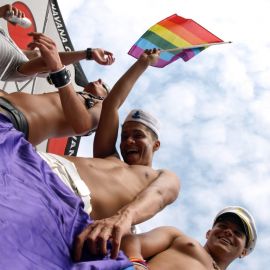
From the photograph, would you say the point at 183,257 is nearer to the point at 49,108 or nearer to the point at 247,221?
the point at 247,221

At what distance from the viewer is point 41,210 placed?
1898 millimetres

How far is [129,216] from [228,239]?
5.97ft

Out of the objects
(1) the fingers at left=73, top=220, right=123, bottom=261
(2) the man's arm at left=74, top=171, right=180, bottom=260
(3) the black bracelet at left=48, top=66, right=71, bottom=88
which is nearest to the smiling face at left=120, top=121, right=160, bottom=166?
(2) the man's arm at left=74, top=171, right=180, bottom=260

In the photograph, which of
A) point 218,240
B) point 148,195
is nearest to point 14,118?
point 148,195

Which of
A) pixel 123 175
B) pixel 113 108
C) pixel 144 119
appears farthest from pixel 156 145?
pixel 123 175

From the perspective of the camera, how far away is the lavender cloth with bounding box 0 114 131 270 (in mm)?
1646

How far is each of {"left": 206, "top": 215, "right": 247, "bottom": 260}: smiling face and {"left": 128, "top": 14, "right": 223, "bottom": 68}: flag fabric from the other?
2.00 m

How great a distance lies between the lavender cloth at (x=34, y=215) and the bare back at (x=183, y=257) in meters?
1.24

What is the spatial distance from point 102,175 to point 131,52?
8.29 ft

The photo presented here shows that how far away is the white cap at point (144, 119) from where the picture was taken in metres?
3.71

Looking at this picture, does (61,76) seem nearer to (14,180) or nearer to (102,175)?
(102,175)

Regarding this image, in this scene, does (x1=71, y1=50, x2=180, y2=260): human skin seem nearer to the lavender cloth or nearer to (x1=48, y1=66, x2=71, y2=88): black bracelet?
the lavender cloth

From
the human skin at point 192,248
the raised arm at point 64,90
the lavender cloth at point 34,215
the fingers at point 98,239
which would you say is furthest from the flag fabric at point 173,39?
the fingers at point 98,239

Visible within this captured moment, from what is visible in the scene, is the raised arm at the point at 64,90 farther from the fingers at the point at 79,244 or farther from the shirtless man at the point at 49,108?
the fingers at the point at 79,244
